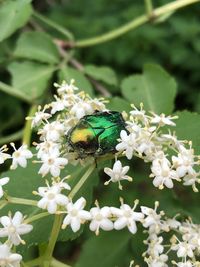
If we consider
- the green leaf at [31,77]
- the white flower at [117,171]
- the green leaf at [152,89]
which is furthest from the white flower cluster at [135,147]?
the green leaf at [31,77]

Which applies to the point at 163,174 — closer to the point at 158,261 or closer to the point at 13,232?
the point at 158,261

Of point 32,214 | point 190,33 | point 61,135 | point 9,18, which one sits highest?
point 9,18

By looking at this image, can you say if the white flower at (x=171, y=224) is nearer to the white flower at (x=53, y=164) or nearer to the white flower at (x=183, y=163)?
the white flower at (x=183, y=163)

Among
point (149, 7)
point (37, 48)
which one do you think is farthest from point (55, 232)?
point (149, 7)

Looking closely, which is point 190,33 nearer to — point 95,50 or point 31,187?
point 95,50

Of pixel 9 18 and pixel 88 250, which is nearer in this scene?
pixel 9 18

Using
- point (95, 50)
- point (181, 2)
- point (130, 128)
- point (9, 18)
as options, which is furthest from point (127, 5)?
point (130, 128)
